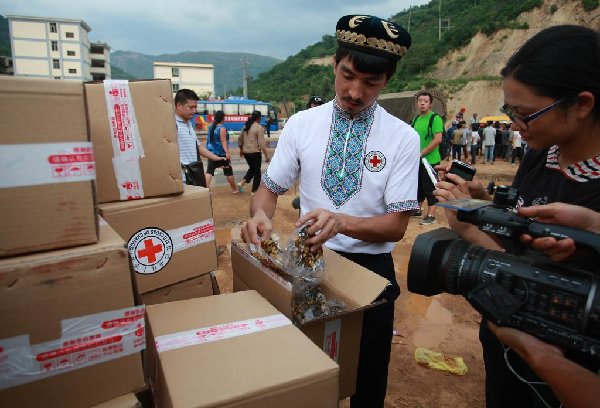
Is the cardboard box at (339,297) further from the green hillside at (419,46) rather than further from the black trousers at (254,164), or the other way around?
the green hillside at (419,46)

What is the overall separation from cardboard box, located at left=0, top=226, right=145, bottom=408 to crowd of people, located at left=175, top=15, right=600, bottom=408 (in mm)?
584

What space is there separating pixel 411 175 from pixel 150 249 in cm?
107

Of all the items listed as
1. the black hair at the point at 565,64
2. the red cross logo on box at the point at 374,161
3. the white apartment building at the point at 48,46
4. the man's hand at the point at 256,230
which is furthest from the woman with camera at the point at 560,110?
the white apartment building at the point at 48,46

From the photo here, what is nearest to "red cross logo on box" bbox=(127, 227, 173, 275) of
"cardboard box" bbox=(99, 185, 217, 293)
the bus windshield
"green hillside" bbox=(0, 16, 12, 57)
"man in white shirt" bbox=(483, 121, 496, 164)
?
"cardboard box" bbox=(99, 185, 217, 293)

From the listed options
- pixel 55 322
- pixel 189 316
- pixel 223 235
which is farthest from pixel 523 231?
pixel 223 235

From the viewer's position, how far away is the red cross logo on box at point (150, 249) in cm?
143

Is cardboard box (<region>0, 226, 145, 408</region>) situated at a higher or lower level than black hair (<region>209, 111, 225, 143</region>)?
lower

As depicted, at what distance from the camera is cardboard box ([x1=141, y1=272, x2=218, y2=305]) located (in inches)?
60.2

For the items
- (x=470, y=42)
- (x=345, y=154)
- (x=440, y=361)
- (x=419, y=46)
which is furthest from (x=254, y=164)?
(x=419, y=46)

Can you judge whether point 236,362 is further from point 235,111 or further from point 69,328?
point 235,111

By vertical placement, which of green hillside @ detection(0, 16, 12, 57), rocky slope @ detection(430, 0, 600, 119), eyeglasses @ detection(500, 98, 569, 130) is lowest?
eyeglasses @ detection(500, 98, 569, 130)

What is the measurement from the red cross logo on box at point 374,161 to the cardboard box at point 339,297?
1.26ft

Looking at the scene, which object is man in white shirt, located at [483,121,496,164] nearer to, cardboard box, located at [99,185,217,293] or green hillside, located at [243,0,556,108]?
green hillside, located at [243,0,556,108]

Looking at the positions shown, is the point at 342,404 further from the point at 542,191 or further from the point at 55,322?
the point at 55,322
